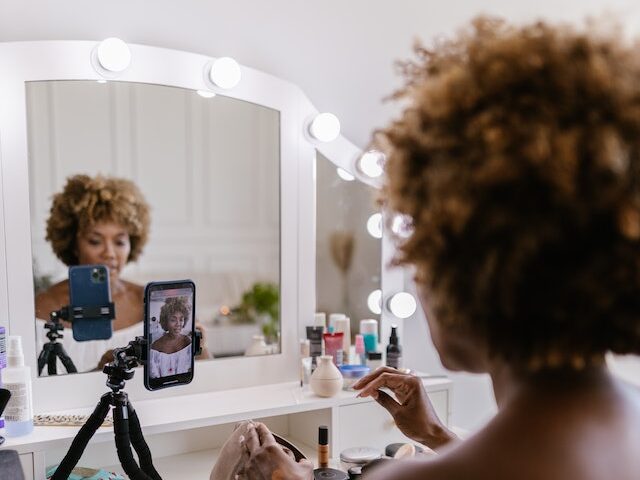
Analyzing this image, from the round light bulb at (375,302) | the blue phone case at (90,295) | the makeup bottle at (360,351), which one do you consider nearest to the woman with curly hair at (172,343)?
the blue phone case at (90,295)

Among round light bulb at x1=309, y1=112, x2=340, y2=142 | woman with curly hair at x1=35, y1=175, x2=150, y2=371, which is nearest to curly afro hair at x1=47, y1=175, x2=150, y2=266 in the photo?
woman with curly hair at x1=35, y1=175, x2=150, y2=371

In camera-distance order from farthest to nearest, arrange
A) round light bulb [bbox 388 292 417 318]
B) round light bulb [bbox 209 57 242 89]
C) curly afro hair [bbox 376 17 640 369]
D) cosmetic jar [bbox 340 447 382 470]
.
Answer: round light bulb [bbox 388 292 417 318], round light bulb [bbox 209 57 242 89], cosmetic jar [bbox 340 447 382 470], curly afro hair [bbox 376 17 640 369]

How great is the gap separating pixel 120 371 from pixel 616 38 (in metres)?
0.87

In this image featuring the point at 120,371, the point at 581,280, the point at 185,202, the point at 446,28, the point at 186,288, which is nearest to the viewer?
the point at 581,280

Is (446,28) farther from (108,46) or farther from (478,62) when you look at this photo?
(478,62)

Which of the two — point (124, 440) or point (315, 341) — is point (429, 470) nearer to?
point (124, 440)

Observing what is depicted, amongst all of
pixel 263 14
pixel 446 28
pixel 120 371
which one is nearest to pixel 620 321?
pixel 120 371

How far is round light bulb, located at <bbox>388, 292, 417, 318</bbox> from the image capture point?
5.09ft

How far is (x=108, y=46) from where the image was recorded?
3.88 ft

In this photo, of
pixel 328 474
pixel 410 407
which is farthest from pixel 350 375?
pixel 410 407

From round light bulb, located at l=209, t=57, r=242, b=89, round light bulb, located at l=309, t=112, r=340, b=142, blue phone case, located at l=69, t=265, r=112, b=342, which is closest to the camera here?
blue phone case, located at l=69, t=265, r=112, b=342

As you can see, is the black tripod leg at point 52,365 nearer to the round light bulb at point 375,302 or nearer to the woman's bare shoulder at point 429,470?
the round light bulb at point 375,302

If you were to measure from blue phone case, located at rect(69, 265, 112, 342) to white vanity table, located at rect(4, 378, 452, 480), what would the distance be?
15 cm

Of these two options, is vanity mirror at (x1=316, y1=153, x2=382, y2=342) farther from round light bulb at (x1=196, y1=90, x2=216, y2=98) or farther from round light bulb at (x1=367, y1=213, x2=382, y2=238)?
round light bulb at (x1=196, y1=90, x2=216, y2=98)
